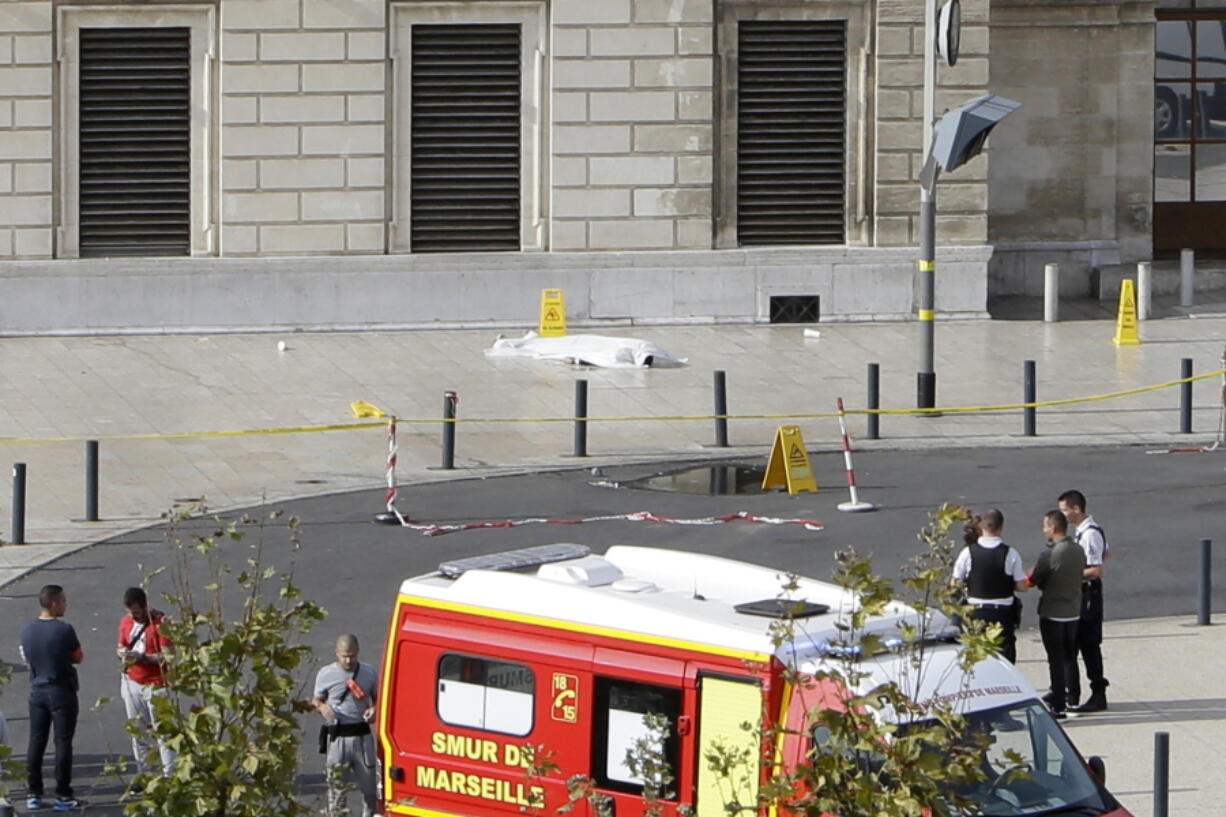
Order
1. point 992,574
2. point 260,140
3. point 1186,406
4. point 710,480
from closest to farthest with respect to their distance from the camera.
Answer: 1. point 992,574
2. point 710,480
3. point 1186,406
4. point 260,140

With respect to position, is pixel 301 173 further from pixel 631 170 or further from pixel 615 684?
pixel 615 684

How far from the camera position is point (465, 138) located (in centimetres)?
3216

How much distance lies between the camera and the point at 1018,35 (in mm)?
35062

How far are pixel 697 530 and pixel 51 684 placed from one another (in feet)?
25.9

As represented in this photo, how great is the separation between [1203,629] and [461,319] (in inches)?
645

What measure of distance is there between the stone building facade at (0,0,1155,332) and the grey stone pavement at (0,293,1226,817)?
61 cm

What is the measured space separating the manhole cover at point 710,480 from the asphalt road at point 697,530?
27 cm

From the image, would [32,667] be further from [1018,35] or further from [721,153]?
[1018,35]

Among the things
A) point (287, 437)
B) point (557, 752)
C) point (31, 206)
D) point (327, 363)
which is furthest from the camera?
point (31, 206)

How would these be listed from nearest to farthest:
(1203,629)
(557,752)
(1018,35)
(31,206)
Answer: (557,752) < (1203,629) < (31,206) < (1018,35)

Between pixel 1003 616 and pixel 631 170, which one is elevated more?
pixel 631 170

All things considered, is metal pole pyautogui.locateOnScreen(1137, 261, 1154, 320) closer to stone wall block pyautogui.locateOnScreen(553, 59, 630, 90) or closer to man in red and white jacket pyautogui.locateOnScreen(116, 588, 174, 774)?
stone wall block pyautogui.locateOnScreen(553, 59, 630, 90)

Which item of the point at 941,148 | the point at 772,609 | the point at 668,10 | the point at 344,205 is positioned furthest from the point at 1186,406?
the point at 772,609

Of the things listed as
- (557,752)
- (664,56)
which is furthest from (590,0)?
(557,752)
